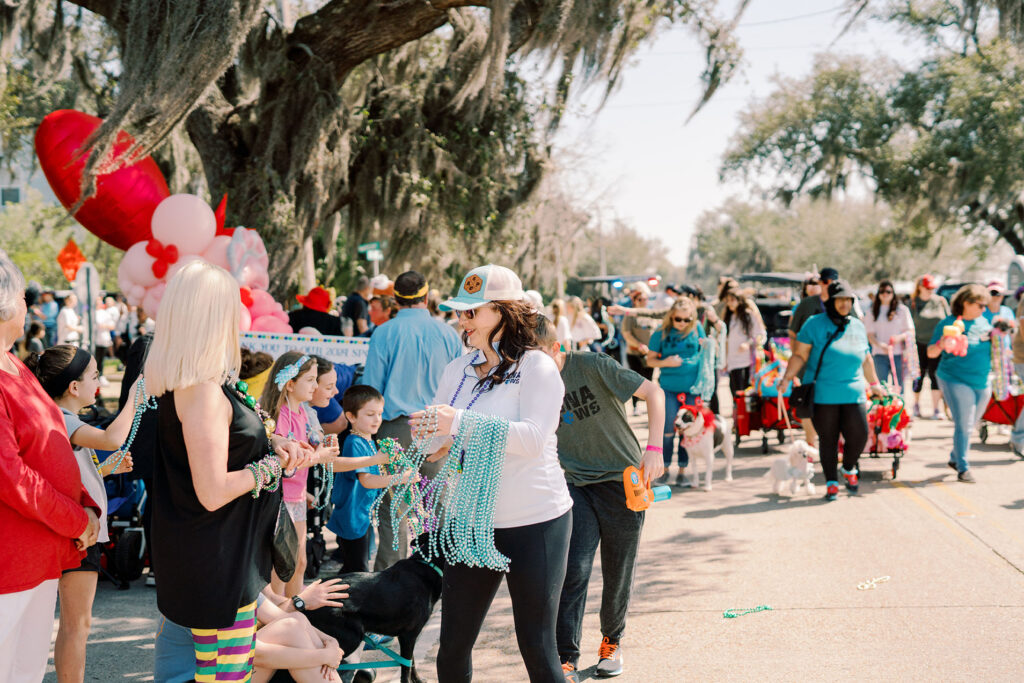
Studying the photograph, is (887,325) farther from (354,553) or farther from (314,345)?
(354,553)

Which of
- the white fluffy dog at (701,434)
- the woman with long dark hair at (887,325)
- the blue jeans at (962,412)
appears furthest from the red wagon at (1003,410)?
the white fluffy dog at (701,434)

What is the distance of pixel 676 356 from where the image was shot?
820 cm

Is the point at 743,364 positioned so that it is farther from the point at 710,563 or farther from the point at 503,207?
the point at 710,563

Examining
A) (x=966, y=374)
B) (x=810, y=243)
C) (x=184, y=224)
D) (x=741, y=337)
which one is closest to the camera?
(x=184, y=224)

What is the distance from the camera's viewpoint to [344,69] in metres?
10.3

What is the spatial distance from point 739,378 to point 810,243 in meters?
61.3

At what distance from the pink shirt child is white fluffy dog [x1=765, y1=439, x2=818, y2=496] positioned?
4.46 meters

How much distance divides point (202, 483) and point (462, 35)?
10.1m

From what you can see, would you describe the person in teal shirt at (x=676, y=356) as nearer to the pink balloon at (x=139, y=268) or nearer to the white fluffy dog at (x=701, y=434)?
the white fluffy dog at (x=701, y=434)

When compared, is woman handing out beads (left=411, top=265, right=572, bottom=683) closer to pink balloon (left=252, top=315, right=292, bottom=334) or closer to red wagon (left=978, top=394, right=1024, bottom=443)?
pink balloon (left=252, top=315, right=292, bottom=334)

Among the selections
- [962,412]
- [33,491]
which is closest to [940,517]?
[962,412]

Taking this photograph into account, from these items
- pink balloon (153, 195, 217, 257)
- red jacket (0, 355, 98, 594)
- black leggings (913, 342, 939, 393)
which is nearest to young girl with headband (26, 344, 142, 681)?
red jacket (0, 355, 98, 594)

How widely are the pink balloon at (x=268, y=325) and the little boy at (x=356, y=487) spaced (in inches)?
113

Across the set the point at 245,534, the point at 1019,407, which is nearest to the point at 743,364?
the point at 1019,407
